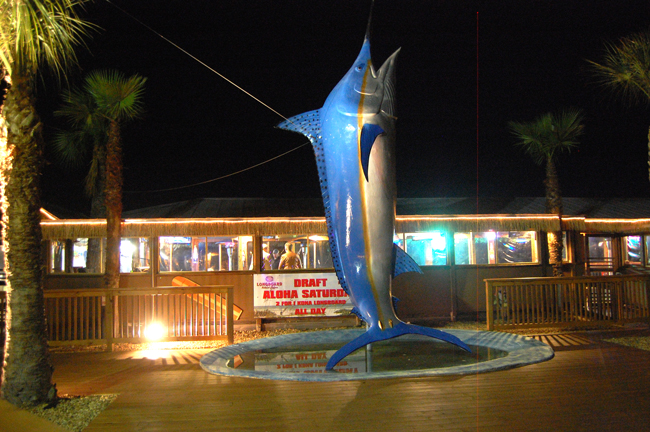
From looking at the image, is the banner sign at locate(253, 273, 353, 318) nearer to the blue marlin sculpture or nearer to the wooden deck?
the wooden deck

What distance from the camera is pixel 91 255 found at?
12617 millimetres

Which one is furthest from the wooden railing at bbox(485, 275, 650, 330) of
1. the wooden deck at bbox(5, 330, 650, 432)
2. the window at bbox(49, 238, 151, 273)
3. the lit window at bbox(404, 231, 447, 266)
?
the window at bbox(49, 238, 151, 273)

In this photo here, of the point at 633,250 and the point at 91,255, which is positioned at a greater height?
the point at 91,255

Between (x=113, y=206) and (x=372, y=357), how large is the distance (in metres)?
6.39

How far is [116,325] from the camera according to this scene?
32.4 ft

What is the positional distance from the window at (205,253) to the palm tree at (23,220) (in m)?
6.85

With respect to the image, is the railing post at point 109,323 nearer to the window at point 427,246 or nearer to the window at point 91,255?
the window at point 91,255

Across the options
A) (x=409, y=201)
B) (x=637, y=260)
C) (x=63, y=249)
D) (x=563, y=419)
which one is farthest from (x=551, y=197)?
(x=63, y=249)

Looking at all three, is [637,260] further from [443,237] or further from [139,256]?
[139,256]

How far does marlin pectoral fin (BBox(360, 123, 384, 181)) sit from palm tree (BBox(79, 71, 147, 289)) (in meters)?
6.22

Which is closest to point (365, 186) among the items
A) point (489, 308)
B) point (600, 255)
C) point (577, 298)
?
point (489, 308)

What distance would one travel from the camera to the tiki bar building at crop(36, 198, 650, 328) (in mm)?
11117

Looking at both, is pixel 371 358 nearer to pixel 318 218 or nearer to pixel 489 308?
pixel 489 308

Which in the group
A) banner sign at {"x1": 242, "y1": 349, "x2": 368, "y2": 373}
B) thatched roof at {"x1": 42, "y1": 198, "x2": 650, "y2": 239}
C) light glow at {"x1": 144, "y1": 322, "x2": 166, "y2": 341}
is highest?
thatched roof at {"x1": 42, "y1": 198, "x2": 650, "y2": 239}
